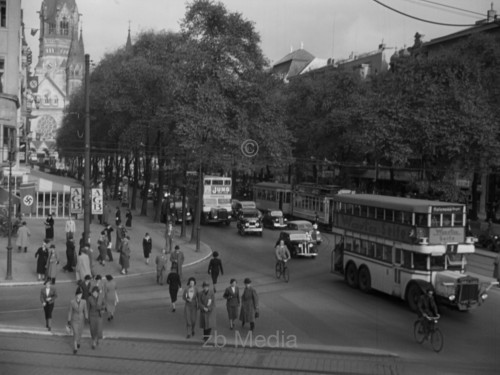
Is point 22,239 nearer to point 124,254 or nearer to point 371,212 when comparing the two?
point 124,254

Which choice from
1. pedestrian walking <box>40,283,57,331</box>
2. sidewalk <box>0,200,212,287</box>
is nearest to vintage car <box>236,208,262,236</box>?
sidewalk <box>0,200,212,287</box>

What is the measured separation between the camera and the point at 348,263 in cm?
2609

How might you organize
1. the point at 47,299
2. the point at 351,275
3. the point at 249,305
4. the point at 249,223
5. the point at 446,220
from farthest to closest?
1. the point at 249,223
2. the point at 351,275
3. the point at 446,220
4. the point at 249,305
5. the point at 47,299

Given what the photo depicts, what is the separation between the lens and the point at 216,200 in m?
50.9

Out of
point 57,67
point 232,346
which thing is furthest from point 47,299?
point 57,67

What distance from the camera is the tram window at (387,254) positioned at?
2277 cm

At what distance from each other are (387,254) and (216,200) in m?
28.9

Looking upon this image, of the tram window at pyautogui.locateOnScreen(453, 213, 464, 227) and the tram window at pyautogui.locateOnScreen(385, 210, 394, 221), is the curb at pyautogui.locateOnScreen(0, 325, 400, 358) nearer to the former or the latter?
the tram window at pyautogui.locateOnScreen(453, 213, 464, 227)

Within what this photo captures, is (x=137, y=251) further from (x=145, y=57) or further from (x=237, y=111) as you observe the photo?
(x=145, y=57)

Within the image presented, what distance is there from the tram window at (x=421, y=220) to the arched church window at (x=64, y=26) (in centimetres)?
16685

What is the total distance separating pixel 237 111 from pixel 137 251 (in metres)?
9.79

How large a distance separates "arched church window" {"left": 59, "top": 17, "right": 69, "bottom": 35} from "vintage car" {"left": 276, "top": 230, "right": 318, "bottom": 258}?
154984 mm

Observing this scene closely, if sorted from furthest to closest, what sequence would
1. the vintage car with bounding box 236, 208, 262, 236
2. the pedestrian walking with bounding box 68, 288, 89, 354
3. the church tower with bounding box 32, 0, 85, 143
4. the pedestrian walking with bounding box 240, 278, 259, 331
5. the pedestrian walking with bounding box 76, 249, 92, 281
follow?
the church tower with bounding box 32, 0, 85, 143 → the vintage car with bounding box 236, 208, 262, 236 → the pedestrian walking with bounding box 76, 249, 92, 281 → the pedestrian walking with bounding box 240, 278, 259, 331 → the pedestrian walking with bounding box 68, 288, 89, 354

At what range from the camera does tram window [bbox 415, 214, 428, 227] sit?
21141 millimetres
